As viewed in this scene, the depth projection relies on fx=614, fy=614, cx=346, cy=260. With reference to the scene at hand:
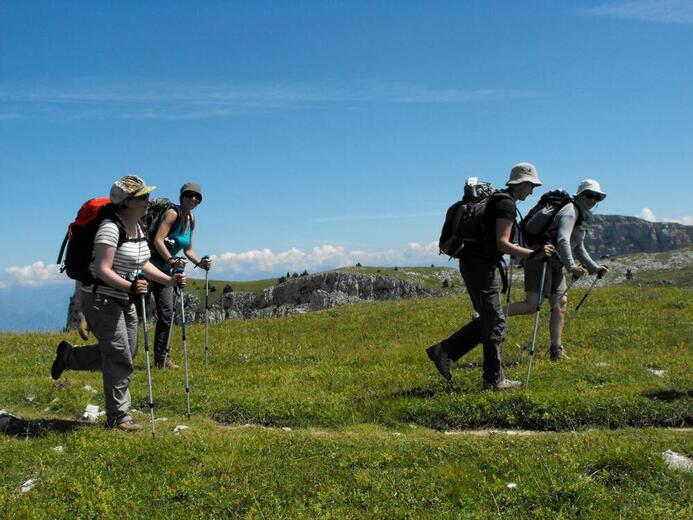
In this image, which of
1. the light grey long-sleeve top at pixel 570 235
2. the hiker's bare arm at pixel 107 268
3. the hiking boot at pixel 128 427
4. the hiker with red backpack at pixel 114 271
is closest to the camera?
the hiker's bare arm at pixel 107 268

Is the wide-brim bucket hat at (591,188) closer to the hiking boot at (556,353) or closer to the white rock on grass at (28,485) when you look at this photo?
the hiking boot at (556,353)

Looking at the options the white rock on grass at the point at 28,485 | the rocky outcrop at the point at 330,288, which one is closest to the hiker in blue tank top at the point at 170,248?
the white rock on grass at the point at 28,485

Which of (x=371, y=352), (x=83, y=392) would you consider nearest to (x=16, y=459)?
(x=83, y=392)

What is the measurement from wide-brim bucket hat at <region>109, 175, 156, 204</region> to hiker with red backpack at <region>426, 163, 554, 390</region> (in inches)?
209

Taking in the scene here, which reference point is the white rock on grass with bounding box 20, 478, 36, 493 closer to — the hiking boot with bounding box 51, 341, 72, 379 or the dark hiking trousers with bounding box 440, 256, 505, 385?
the hiking boot with bounding box 51, 341, 72, 379

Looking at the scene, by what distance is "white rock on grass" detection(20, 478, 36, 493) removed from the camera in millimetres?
7461

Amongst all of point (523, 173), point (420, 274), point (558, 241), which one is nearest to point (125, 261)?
point (523, 173)

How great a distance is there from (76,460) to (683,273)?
222 metres

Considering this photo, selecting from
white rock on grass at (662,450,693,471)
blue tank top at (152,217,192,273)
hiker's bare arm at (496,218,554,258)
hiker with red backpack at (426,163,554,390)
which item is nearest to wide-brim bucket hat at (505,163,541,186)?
hiker with red backpack at (426,163,554,390)

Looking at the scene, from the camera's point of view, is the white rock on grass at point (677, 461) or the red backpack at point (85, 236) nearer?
the white rock on grass at point (677, 461)

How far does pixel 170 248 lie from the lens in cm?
1390

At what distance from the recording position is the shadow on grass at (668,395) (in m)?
10.5

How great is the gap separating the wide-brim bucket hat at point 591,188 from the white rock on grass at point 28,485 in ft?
36.4

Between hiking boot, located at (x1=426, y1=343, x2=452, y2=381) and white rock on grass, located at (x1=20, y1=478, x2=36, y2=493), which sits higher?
hiking boot, located at (x1=426, y1=343, x2=452, y2=381)
